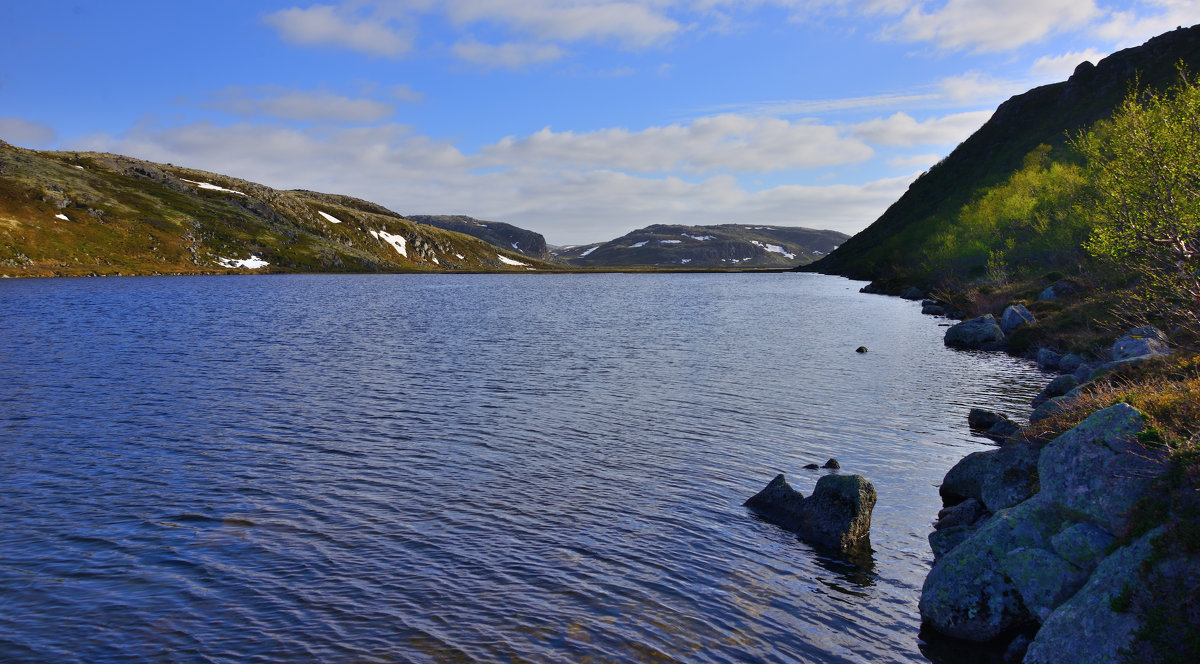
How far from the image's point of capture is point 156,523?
62.4 ft

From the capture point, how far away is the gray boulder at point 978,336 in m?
60.3

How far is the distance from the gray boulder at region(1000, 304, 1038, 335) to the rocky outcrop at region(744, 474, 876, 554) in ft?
161

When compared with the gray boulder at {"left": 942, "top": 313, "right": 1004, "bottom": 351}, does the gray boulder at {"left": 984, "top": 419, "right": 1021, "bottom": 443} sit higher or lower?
lower

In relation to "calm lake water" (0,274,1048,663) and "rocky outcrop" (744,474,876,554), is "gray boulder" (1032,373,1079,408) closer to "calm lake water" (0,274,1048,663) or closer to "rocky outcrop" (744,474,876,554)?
"calm lake water" (0,274,1048,663)

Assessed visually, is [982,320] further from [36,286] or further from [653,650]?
[36,286]

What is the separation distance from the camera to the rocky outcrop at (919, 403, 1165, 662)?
12492 millimetres

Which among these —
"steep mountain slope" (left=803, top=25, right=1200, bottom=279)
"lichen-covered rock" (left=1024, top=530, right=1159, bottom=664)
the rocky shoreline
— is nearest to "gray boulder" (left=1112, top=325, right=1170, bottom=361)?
the rocky shoreline

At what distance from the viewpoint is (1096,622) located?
468 inches

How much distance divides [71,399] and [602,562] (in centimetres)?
3167

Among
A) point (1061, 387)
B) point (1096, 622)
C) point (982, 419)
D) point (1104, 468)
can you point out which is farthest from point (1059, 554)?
point (1061, 387)

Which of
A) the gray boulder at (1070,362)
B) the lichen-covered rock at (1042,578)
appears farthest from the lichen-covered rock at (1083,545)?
the gray boulder at (1070,362)

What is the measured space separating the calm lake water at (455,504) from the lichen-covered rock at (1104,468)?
13.9 feet

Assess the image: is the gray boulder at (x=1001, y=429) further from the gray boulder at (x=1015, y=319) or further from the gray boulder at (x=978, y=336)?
the gray boulder at (x=1015, y=319)

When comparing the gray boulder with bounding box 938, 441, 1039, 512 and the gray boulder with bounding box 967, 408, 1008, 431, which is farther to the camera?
the gray boulder with bounding box 967, 408, 1008, 431
